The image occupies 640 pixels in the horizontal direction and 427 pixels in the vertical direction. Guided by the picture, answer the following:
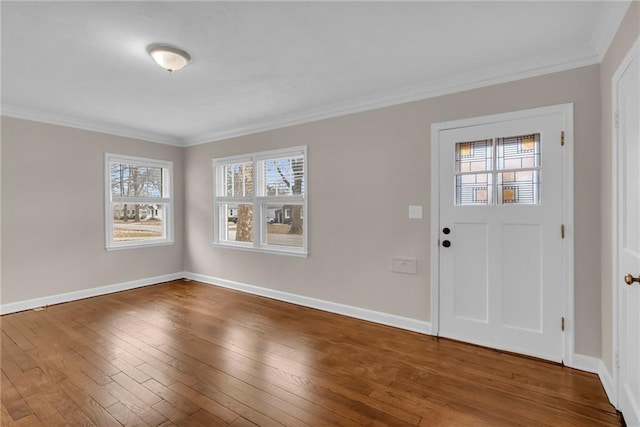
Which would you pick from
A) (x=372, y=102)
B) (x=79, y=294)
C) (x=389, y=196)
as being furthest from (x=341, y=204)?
(x=79, y=294)

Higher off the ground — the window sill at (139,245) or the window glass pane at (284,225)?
the window glass pane at (284,225)

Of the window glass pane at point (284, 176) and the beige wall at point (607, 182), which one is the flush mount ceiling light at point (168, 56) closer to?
the window glass pane at point (284, 176)

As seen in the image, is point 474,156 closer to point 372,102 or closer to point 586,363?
point 372,102

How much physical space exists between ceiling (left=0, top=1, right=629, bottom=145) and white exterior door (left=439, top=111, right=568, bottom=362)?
1.85 feet

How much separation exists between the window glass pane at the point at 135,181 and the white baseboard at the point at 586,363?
18.8 ft

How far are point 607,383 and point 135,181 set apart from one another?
5.94 meters

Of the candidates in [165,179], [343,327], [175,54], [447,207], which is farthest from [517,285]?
[165,179]

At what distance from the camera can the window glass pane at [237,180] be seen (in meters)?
4.91

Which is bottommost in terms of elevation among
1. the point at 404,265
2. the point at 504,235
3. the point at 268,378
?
the point at 268,378

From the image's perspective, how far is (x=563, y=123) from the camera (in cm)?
258

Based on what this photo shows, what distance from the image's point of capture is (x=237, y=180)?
5082 millimetres

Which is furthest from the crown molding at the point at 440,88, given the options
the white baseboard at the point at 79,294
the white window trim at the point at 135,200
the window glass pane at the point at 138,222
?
the white baseboard at the point at 79,294

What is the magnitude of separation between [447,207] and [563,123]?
112 cm

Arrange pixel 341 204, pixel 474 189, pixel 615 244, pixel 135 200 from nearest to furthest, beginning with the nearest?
1. pixel 615 244
2. pixel 474 189
3. pixel 341 204
4. pixel 135 200
